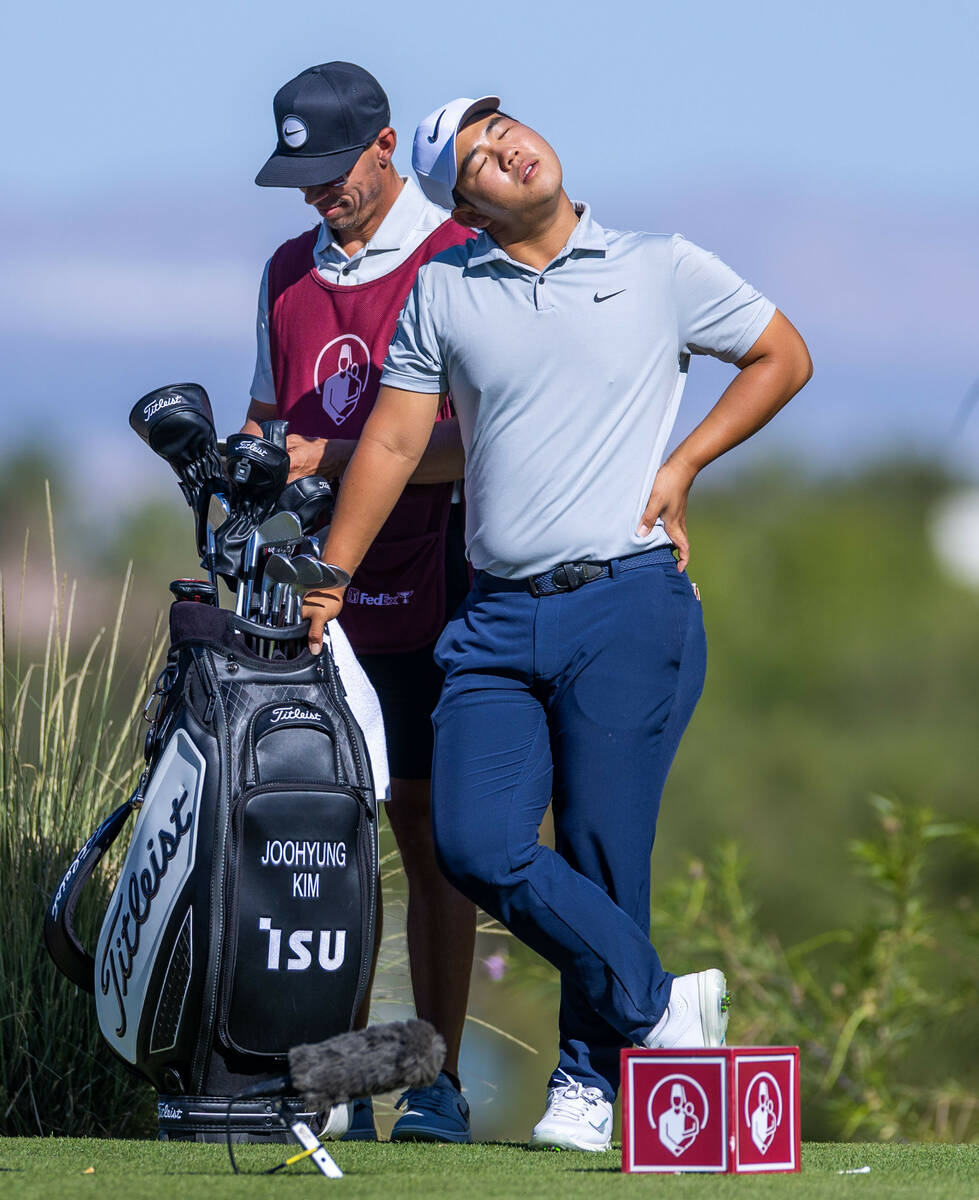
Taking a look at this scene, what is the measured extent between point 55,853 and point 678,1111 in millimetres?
1936

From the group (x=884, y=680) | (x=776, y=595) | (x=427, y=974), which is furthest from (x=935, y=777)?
(x=427, y=974)

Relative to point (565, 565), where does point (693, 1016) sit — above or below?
below

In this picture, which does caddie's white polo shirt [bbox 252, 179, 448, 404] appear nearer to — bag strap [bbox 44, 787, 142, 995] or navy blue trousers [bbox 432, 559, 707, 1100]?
navy blue trousers [bbox 432, 559, 707, 1100]

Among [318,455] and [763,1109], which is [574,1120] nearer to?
[763,1109]

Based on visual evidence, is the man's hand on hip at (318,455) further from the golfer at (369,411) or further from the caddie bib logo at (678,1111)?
the caddie bib logo at (678,1111)

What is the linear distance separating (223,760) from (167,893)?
0.83 ft

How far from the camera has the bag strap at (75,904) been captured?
3.22 m

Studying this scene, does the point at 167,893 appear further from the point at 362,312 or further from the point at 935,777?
the point at 935,777

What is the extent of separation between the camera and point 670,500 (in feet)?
10.5

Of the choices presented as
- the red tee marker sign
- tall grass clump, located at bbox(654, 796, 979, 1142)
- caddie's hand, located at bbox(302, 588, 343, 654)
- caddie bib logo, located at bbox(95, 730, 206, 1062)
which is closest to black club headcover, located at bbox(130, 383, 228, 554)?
caddie's hand, located at bbox(302, 588, 343, 654)

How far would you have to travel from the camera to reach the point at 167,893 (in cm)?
307

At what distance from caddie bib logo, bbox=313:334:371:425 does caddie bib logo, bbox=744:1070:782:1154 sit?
1621 millimetres

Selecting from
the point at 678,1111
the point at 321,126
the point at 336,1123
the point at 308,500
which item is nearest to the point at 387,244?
the point at 321,126

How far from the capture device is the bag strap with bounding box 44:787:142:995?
3.22 metres
